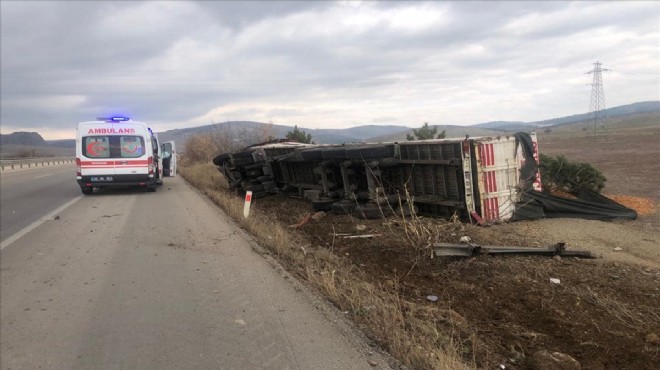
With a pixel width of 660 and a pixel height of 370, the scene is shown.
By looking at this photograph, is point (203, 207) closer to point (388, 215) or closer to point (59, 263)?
point (388, 215)

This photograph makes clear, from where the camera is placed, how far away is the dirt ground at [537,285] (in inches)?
162

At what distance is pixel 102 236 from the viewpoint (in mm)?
8852

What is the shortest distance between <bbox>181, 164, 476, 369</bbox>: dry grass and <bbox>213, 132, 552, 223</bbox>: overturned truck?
6.03ft

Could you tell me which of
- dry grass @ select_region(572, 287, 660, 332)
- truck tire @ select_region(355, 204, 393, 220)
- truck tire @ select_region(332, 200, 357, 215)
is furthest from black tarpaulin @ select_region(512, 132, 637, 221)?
dry grass @ select_region(572, 287, 660, 332)

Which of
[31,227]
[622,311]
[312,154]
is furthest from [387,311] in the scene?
[31,227]

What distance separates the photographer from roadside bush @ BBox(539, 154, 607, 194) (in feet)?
36.7

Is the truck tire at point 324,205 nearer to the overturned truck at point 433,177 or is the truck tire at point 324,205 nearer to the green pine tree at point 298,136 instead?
the overturned truck at point 433,177

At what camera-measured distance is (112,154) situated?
51.6 feet

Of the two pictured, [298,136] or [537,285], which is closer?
[537,285]

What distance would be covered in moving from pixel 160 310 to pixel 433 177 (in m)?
6.40

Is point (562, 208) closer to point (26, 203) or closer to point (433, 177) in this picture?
point (433, 177)

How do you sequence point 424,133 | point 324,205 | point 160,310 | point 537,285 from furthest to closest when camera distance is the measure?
point 424,133
point 324,205
point 537,285
point 160,310

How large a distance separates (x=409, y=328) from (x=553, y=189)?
846 centimetres

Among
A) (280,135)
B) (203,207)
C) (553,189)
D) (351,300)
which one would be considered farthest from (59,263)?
(280,135)
